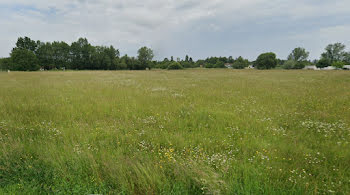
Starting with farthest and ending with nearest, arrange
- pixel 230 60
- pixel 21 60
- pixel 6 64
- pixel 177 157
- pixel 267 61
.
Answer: pixel 230 60
pixel 267 61
pixel 6 64
pixel 21 60
pixel 177 157

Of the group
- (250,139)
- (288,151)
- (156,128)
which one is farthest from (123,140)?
(288,151)

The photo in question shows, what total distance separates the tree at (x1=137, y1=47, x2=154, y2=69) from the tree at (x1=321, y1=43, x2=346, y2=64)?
13690 centimetres

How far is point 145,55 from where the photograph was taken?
110m

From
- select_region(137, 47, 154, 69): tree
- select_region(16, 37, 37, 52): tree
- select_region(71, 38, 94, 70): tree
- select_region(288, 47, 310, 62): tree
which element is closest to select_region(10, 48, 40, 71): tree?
select_region(16, 37, 37, 52): tree

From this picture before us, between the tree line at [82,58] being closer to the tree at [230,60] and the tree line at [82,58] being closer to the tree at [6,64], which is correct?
the tree at [6,64]

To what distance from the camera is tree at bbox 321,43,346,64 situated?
11119 cm

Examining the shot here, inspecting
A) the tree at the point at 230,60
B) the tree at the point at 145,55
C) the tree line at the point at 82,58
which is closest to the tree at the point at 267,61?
the tree line at the point at 82,58

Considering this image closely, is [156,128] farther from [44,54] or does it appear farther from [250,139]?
[44,54]

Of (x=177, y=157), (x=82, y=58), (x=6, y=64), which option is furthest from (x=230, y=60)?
(x=177, y=157)

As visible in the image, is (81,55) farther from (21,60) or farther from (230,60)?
(230,60)

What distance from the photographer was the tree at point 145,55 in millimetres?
106800

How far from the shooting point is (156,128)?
228 inches

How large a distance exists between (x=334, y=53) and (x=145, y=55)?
148040 millimetres

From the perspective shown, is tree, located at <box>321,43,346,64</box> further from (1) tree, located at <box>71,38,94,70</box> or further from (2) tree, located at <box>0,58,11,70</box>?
(2) tree, located at <box>0,58,11,70</box>
